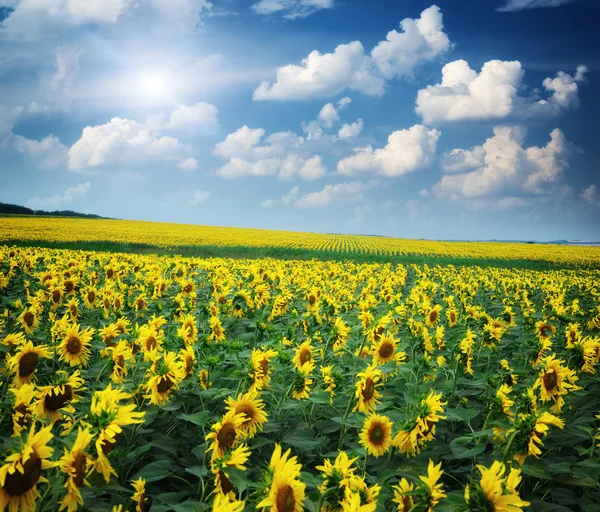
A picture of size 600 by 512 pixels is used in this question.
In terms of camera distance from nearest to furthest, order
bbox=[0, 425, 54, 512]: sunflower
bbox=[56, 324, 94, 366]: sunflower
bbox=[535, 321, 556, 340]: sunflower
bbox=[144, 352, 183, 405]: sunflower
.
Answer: bbox=[0, 425, 54, 512]: sunflower → bbox=[144, 352, 183, 405]: sunflower → bbox=[56, 324, 94, 366]: sunflower → bbox=[535, 321, 556, 340]: sunflower

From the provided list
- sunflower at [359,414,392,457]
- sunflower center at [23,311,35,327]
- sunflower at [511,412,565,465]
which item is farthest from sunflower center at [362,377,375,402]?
sunflower center at [23,311,35,327]

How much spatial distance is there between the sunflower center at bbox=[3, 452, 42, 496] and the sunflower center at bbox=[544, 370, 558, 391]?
3503 mm

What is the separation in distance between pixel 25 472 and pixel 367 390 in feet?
7.25

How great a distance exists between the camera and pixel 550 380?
334 cm

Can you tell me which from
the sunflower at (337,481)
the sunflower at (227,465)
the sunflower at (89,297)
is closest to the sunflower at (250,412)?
the sunflower at (227,465)

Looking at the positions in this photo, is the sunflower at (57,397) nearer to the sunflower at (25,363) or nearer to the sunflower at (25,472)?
the sunflower at (25,363)

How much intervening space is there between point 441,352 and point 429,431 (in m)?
3.03

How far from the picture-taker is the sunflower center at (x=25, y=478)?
1724 millimetres

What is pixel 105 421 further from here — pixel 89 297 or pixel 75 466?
pixel 89 297

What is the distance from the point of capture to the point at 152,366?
3096mm

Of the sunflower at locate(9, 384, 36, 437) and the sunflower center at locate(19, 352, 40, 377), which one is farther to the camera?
the sunflower center at locate(19, 352, 40, 377)

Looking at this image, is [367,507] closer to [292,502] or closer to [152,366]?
[292,502]

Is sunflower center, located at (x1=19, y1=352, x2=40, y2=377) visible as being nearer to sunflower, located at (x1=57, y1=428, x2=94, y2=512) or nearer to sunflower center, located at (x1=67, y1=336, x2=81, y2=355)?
sunflower center, located at (x1=67, y1=336, x2=81, y2=355)

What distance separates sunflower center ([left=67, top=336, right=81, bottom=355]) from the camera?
3912 millimetres
